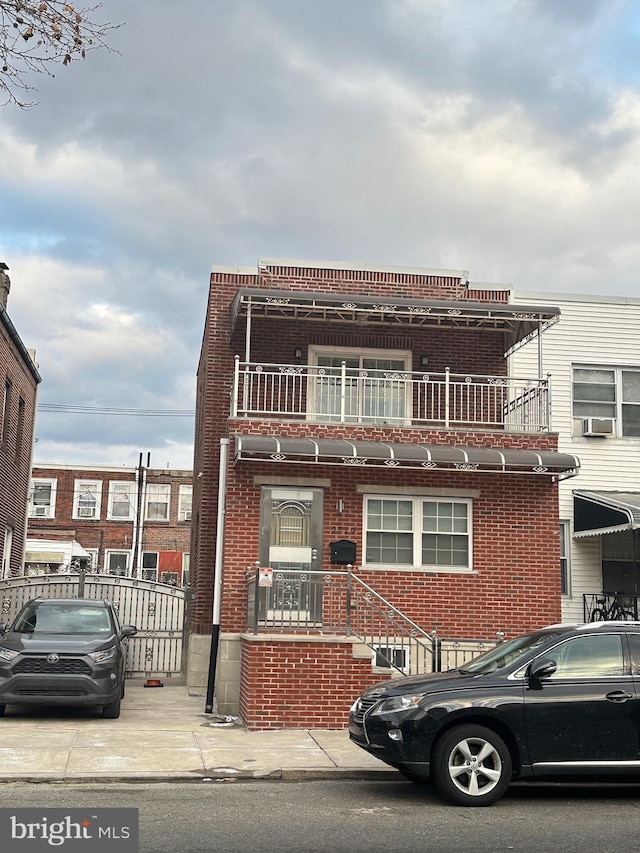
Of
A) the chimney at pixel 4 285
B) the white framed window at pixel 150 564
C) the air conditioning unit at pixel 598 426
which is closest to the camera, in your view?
the air conditioning unit at pixel 598 426

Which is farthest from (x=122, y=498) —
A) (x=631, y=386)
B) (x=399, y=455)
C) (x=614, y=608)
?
(x=399, y=455)

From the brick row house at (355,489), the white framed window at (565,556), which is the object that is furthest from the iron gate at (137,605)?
the white framed window at (565,556)

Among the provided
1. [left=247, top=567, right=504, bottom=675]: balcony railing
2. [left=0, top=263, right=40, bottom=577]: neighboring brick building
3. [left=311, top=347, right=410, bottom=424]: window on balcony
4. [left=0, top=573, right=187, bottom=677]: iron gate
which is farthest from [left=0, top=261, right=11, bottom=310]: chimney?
[left=247, top=567, right=504, bottom=675]: balcony railing

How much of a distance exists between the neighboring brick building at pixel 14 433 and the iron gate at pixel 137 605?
3.40 meters

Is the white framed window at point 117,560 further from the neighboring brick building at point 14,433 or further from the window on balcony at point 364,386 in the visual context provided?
the window on balcony at point 364,386

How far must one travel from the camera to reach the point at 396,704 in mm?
8805

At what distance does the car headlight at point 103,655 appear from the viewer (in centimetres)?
1338

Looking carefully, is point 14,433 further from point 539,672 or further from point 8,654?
point 539,672

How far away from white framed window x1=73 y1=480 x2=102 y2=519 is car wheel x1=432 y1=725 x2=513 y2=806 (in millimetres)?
40608

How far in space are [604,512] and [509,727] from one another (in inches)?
377

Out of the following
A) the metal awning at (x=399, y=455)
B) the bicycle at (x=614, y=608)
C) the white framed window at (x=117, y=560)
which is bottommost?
the bicycle at (x=614, y=608)

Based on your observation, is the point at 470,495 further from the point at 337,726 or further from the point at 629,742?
the point at 629,742

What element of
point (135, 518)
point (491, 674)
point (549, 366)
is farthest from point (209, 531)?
point (135, 518)

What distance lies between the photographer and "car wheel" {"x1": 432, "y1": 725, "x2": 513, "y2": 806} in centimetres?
841
